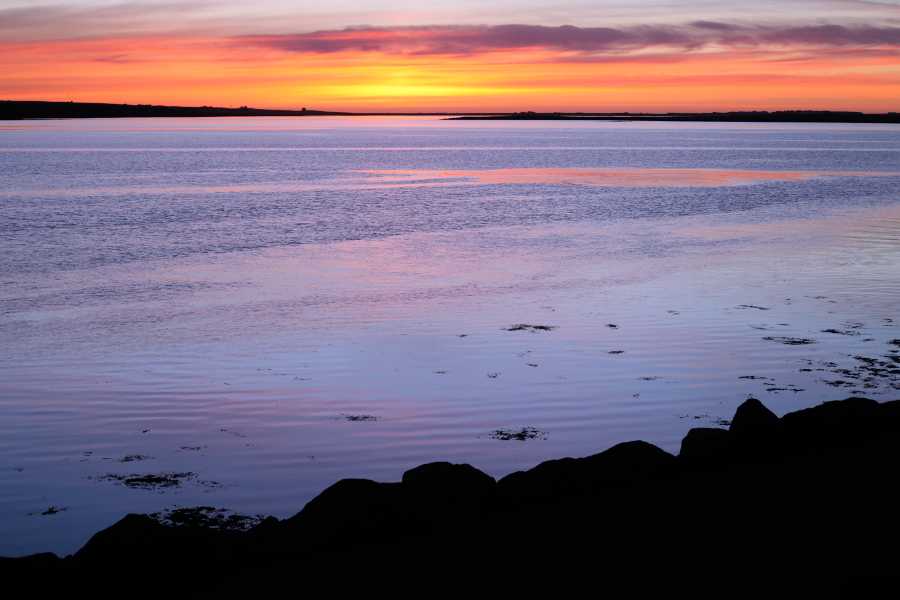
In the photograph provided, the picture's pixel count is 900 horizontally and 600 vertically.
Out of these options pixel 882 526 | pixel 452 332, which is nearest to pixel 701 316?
pixel 452 332

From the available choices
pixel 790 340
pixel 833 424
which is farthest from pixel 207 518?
pixel 790 340

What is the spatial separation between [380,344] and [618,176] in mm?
41585

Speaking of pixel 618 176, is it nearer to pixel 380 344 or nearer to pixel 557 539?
pixel 380 344

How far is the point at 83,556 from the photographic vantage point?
15.0ft

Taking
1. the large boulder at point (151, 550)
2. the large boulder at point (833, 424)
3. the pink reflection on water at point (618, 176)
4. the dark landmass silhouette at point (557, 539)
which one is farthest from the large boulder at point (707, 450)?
Result: the pink reflection on water at point (618, 176)

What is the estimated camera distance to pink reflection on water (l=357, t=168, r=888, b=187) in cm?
4481

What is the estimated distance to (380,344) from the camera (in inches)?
443

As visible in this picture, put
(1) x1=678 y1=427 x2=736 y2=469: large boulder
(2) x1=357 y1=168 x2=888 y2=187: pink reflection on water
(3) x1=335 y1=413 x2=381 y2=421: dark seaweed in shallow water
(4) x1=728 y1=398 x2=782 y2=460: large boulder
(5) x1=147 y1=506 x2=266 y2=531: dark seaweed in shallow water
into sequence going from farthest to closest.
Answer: (2) x1=357 y1=168 x2=888 y2=187: pink reflection on water < (3) x1=335 y1=413 x2=381 y2=421: dark seaweed in shallow water < (4) x1=728 y1=398 x2=782 y2=460: large boulder < (1) x1=678 y1=427 x2=736 y2=469: large boulder < (5) x1=147 y1=506 x2=266 y2=531: dark seaweed in shallow water

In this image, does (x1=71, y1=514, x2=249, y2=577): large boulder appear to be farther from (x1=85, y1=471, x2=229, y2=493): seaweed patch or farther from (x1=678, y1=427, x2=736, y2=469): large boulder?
(x1=678, y1=427, x2=736, y2=469): large boulder

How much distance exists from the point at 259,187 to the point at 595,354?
1356 inches

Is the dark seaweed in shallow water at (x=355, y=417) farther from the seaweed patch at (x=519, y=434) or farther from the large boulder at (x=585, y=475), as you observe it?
the large boulder at (x=585, y=475)

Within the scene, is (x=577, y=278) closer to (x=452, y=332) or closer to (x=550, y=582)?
(x=452, y=332)

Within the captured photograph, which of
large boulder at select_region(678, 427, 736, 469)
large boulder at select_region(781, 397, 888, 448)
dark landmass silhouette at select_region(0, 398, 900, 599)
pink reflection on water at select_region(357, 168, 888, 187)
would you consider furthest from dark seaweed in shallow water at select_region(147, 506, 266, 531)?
pink reflection on water at select_region(357, 168, 888, 187)

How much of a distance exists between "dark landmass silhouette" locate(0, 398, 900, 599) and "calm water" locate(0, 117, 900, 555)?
131 centimetres
